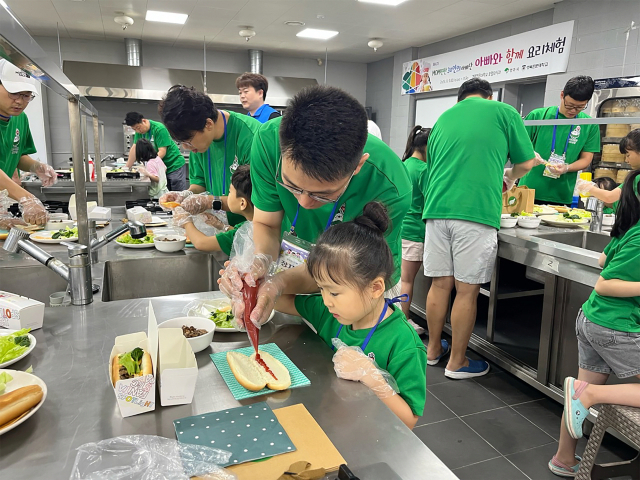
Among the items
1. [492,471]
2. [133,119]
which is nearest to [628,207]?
[492,471]

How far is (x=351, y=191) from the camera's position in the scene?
4.86ft

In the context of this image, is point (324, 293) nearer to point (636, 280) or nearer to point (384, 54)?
point (636, 280)

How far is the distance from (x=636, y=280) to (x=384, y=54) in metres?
8.81

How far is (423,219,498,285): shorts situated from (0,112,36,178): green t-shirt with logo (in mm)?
2923

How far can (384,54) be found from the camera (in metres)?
9.62

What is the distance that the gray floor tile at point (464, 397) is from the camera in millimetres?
2617

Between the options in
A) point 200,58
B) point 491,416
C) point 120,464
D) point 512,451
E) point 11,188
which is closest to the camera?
point 120,464

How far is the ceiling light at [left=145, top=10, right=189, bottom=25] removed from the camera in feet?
22.2

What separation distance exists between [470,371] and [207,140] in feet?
7.05

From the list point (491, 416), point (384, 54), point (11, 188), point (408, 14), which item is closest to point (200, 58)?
point (384, 54)

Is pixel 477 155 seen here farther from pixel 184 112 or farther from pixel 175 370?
pixel 175 370

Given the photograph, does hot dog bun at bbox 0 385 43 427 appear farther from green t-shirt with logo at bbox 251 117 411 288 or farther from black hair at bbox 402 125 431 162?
black hair at bbox 402 125 431 162

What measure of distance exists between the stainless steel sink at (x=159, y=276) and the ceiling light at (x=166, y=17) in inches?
A: 225

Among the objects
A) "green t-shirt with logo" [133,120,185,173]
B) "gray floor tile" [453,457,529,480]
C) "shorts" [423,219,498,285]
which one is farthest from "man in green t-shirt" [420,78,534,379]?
"green t-shirt with logo" [133,120,185,173]
